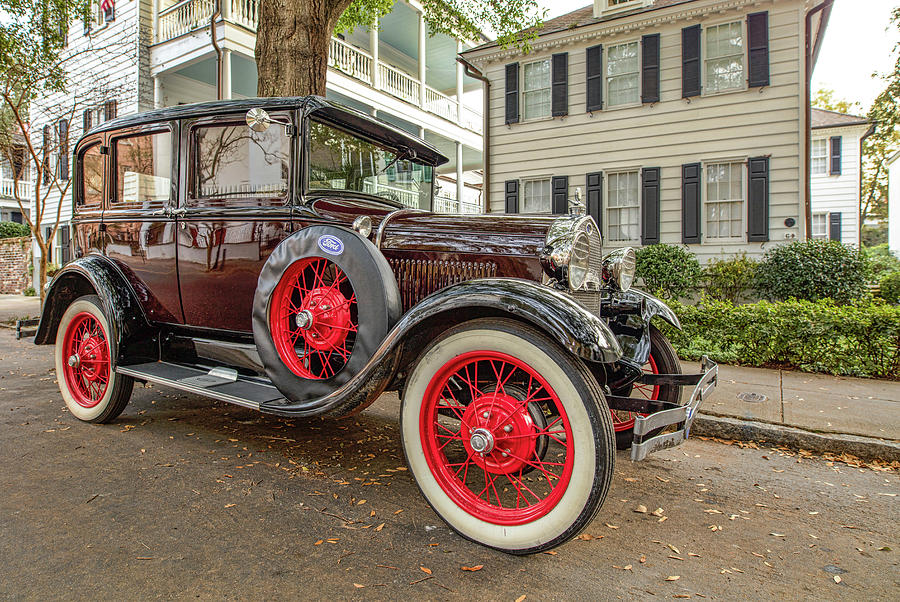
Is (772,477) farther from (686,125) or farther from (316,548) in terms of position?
(686,125)

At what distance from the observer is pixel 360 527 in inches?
93.5

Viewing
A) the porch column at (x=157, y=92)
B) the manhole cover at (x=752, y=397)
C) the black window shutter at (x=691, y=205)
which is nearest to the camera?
the manhole cover at (x=752, y=397)

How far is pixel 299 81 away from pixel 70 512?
4606 mm

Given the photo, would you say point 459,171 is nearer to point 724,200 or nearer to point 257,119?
point 724,200

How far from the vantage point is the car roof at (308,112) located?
10.5 feet

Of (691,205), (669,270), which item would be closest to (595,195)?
(691,205)

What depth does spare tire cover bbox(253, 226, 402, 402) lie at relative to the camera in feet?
8.66

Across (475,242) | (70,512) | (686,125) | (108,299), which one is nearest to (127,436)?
(108,299)

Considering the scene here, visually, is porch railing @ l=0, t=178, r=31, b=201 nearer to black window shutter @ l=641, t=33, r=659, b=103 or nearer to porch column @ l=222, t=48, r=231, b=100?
porch column @ l=222, t=48, r=231, b=100

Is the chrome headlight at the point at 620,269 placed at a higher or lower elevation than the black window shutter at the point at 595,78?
lower

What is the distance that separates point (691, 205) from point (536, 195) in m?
3.27

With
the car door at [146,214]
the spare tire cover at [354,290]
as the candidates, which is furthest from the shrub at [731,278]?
the car door at [146,214]

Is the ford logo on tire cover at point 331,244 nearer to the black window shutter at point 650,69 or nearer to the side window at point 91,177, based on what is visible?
the side window at point 91,177

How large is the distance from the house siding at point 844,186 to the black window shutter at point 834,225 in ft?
0.43
